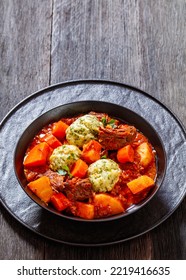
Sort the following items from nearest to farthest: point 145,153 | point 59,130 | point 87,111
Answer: point 145,153, point 59,130, point 87,111

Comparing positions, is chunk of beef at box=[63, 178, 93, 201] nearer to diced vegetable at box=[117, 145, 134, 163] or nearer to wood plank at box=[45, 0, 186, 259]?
diced vegetable at box=[117, 145, 134, 163]

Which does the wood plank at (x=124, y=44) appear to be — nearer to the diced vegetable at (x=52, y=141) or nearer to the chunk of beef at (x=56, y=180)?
the diced vegetable at (x=52, y=141)

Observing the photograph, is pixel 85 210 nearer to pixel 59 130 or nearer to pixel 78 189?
pixel 78 189

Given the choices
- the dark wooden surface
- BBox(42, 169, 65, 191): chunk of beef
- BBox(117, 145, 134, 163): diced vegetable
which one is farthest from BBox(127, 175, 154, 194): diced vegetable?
the dark wooden surface

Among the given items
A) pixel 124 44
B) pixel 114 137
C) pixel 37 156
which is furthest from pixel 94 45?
pixel 37 156

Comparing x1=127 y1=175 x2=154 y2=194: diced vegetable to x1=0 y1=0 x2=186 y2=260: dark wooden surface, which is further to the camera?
x1=0 y1=0 x2=186 y2=260: dark wooden surface
